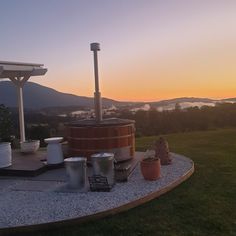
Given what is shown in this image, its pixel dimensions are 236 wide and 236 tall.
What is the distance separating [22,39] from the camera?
14.1 meters

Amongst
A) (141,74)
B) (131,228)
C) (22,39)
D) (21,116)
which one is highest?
(22,39)

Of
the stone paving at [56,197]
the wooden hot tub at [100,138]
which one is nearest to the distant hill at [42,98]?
the wooden hot tub at [100,138]

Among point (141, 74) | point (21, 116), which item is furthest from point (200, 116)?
point (21, 116)

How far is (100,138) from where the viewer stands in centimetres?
714

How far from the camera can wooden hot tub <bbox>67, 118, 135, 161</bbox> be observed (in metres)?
7.13

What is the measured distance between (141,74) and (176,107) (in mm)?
2455

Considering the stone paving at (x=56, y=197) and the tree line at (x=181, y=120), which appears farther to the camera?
the tree line at (x=181, y=120)

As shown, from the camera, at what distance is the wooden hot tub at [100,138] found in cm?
713

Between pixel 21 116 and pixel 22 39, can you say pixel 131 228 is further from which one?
pixel 22 39

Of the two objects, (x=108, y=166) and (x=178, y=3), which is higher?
(x=178, y=3)

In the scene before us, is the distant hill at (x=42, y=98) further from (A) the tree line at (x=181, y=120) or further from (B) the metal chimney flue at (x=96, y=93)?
(B) the metal chimney flue at (x=96, y=93)

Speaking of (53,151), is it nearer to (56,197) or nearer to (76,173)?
(76,173)

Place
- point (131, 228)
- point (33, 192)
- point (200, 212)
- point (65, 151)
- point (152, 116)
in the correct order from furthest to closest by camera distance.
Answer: point (152, 116), point (65, 151), point (33, 192), point (200, 212), point (131, 228)

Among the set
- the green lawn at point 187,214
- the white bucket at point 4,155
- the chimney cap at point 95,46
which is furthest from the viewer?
the chimney cap at point 95,46
